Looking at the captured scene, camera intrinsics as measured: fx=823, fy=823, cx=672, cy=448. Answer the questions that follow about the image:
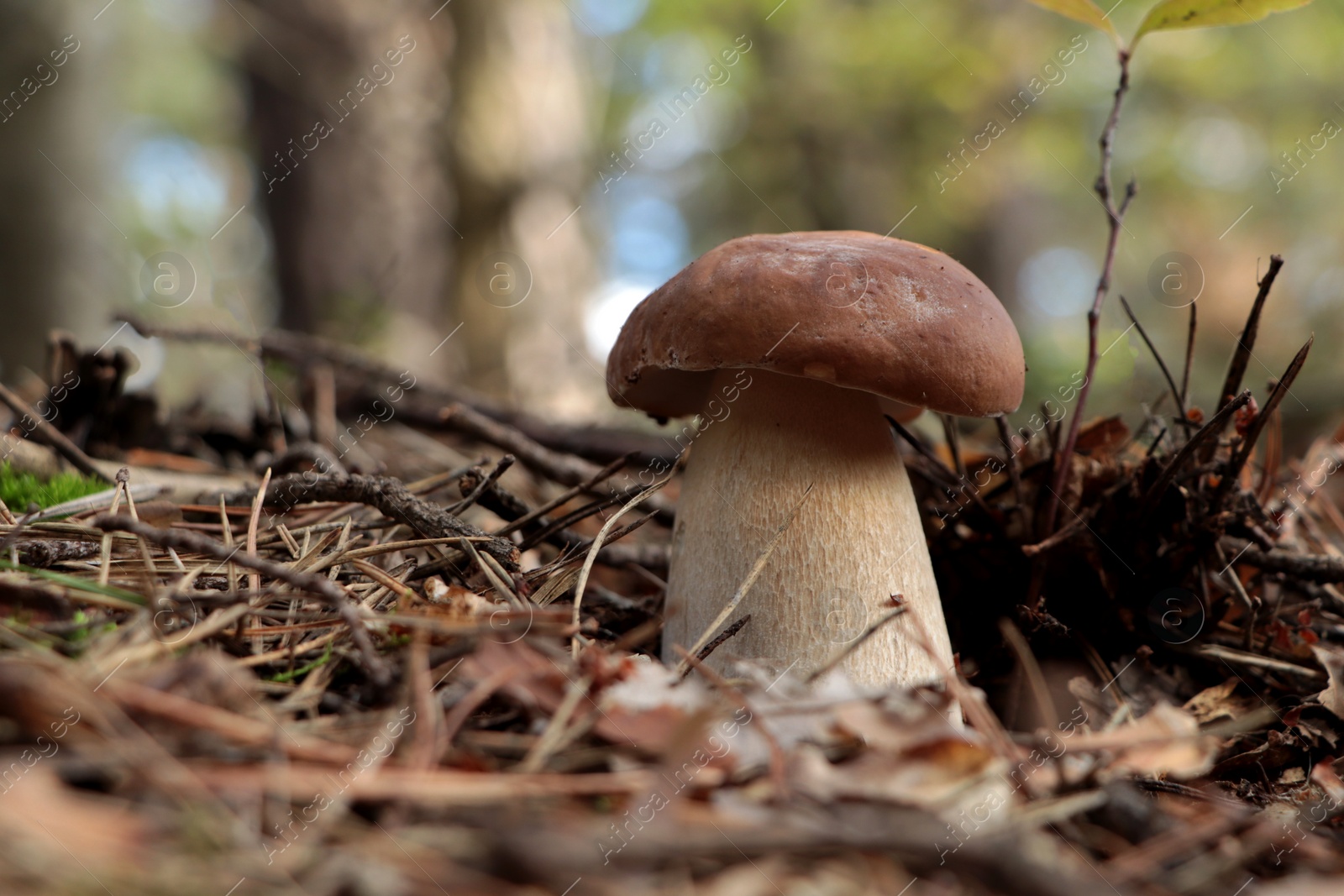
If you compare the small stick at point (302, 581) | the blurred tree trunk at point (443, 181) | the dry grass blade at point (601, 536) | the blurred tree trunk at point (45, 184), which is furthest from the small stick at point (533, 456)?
the blurred tree trunk at point (45, 184)

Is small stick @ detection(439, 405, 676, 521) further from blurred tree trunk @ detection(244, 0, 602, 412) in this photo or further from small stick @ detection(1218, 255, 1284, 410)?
blurred tree trunk @ detection(244, 0, 602, 412)

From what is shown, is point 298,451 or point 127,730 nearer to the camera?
point 127,730

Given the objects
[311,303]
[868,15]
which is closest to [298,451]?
[311,303]

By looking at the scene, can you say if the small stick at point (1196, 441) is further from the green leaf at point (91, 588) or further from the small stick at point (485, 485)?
the green leaf at point (91, 588)

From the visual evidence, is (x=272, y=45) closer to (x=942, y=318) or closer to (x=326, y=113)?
(x=326, y=113)

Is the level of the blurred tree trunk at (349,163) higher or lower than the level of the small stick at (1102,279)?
higher

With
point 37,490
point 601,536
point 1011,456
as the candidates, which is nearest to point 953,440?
point 1011,456

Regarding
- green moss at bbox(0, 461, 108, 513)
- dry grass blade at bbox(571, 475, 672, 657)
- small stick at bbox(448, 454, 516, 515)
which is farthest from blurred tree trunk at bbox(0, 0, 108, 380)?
dry grass blade at bbox(571, 475, 672, 657)
